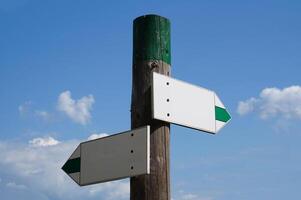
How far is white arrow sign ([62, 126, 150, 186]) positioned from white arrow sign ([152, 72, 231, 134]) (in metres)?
0.25

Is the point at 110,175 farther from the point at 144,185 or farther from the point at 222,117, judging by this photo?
the point at 222,117

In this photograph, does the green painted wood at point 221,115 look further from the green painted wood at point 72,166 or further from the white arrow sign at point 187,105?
the green painted wood at point 72,166

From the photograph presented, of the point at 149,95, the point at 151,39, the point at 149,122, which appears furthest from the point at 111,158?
the point at 151,39

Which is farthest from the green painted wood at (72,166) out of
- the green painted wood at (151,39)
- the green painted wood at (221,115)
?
the green painted wood at (221,115)

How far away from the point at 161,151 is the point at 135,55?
33.0 inches

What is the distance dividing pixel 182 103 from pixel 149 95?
0.96ft

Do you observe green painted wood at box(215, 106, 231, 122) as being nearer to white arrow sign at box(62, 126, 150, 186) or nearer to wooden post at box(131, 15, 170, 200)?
wooden post at box(131, 15, 170, 200)

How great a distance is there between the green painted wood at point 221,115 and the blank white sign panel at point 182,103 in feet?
0.15

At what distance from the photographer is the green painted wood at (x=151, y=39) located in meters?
3.74

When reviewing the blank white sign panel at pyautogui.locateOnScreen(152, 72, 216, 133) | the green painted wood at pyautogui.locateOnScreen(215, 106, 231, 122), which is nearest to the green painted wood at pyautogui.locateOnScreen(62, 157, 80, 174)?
the blank white sign panel at pyautogui.locateOnScreen(152, 72, 216, 133)

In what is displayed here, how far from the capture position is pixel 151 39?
3.78m

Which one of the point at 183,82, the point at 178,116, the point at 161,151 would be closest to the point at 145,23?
the point at 183,82

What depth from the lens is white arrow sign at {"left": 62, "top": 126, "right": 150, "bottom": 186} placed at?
3.40m

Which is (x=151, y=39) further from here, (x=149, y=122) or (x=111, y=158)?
(x=111, y=158)
